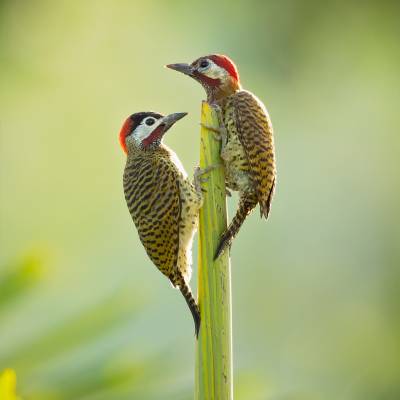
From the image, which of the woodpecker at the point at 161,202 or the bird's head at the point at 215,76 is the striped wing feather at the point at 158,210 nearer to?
the woodpecker at the point at 161,202

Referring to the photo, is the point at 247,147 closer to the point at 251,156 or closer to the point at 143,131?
the point at 251,156

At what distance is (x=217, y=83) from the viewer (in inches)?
88.3

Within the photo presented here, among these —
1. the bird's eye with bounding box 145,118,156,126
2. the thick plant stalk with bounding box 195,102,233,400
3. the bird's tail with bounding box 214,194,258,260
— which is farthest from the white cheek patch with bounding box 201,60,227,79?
the thick plant stalk with bounding box 195,102,233,400

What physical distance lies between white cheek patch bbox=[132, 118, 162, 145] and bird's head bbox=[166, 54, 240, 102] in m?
0.23

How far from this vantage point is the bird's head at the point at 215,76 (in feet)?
7.21

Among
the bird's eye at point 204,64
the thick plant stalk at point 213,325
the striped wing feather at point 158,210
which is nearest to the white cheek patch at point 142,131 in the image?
the striped wing feather at point 158,210

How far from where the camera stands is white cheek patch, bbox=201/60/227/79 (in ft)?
7.21

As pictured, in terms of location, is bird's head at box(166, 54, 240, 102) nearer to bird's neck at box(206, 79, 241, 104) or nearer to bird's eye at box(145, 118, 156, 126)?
bird's neck at box(206, 79, 241, 104)
